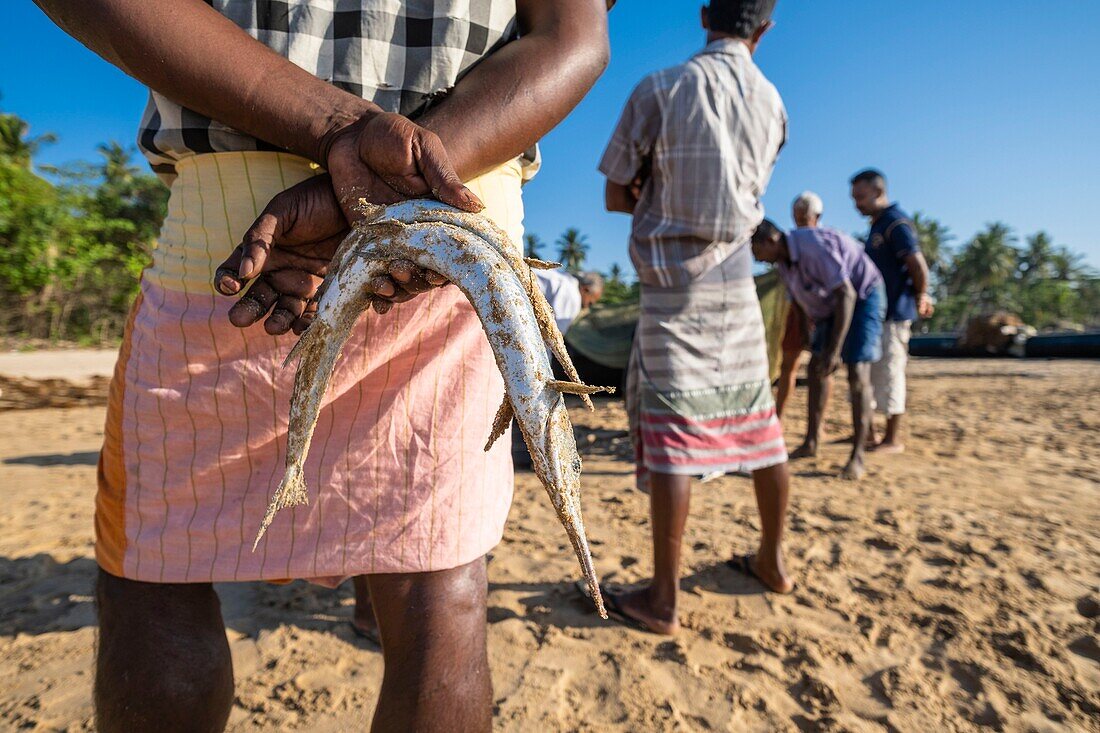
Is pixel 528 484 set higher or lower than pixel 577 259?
lower

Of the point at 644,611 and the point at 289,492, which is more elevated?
the point at 289,492

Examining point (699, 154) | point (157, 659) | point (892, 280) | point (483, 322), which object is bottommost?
point (157, 659)

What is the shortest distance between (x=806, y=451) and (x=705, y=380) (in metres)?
2.79

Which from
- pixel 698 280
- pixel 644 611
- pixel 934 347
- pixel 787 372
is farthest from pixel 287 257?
pixel 934 347

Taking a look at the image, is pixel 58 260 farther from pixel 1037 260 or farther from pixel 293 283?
pixel 1037 260

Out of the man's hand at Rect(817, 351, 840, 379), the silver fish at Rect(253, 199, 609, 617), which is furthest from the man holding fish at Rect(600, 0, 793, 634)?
the man's hand at Rect(817, 351, 840, 379)

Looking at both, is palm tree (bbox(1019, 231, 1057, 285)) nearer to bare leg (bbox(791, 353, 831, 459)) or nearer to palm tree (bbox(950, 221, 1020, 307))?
palm tree (bbox(950, 221, 1020, 307))

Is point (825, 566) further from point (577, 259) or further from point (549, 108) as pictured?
point (577, 259)

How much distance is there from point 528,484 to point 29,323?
674 inches

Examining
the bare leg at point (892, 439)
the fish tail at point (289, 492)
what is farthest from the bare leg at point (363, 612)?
the bare leg at point (892, 439)

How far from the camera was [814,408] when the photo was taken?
4.52 meters

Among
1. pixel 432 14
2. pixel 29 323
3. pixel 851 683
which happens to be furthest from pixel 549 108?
pixel 29 323

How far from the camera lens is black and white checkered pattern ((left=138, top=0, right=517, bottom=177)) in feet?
3.17

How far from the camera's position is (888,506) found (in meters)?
3.42
